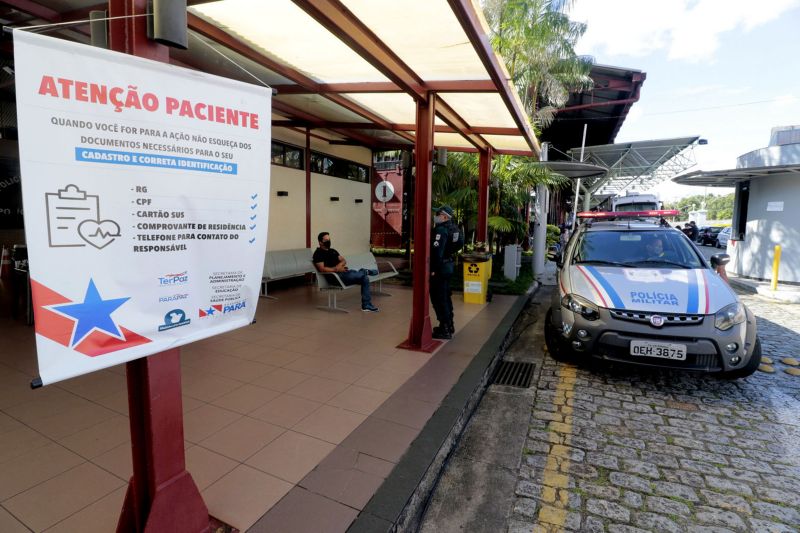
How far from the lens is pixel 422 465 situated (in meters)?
2.78

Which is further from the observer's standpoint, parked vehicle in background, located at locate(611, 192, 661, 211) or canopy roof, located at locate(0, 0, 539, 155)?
parked vehicle in background, located at locate(611, 192, 661, 211)

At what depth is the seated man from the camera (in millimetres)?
7137

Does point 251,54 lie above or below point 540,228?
above

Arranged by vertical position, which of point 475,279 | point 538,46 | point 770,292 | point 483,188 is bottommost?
point 770,292

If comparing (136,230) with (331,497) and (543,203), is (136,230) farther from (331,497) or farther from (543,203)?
(543,203)

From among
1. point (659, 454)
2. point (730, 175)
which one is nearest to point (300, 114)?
point (659, 454)

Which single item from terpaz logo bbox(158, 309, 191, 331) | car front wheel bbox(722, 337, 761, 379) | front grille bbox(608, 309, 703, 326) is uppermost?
terpaz logo bbox(158, 309, 191, 331)

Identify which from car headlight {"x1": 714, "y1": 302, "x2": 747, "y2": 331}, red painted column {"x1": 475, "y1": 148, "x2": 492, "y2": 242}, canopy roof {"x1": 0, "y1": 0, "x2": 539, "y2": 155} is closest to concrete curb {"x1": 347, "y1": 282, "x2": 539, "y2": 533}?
car headlight {"x1": 714, "y1": 302, "x2": 747, "y2": 331}

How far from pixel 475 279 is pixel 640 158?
71.6 ft

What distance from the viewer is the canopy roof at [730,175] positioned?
1042 cm

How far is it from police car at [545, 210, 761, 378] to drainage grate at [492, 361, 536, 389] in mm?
403

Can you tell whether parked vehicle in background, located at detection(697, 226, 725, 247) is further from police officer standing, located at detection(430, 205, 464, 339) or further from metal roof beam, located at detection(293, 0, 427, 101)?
metal roof beam, located at detection(293, 0, 427, 101)

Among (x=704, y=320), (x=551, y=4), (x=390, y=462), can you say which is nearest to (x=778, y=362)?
(x=704, y=320)

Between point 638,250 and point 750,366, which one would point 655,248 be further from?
point 750,366
